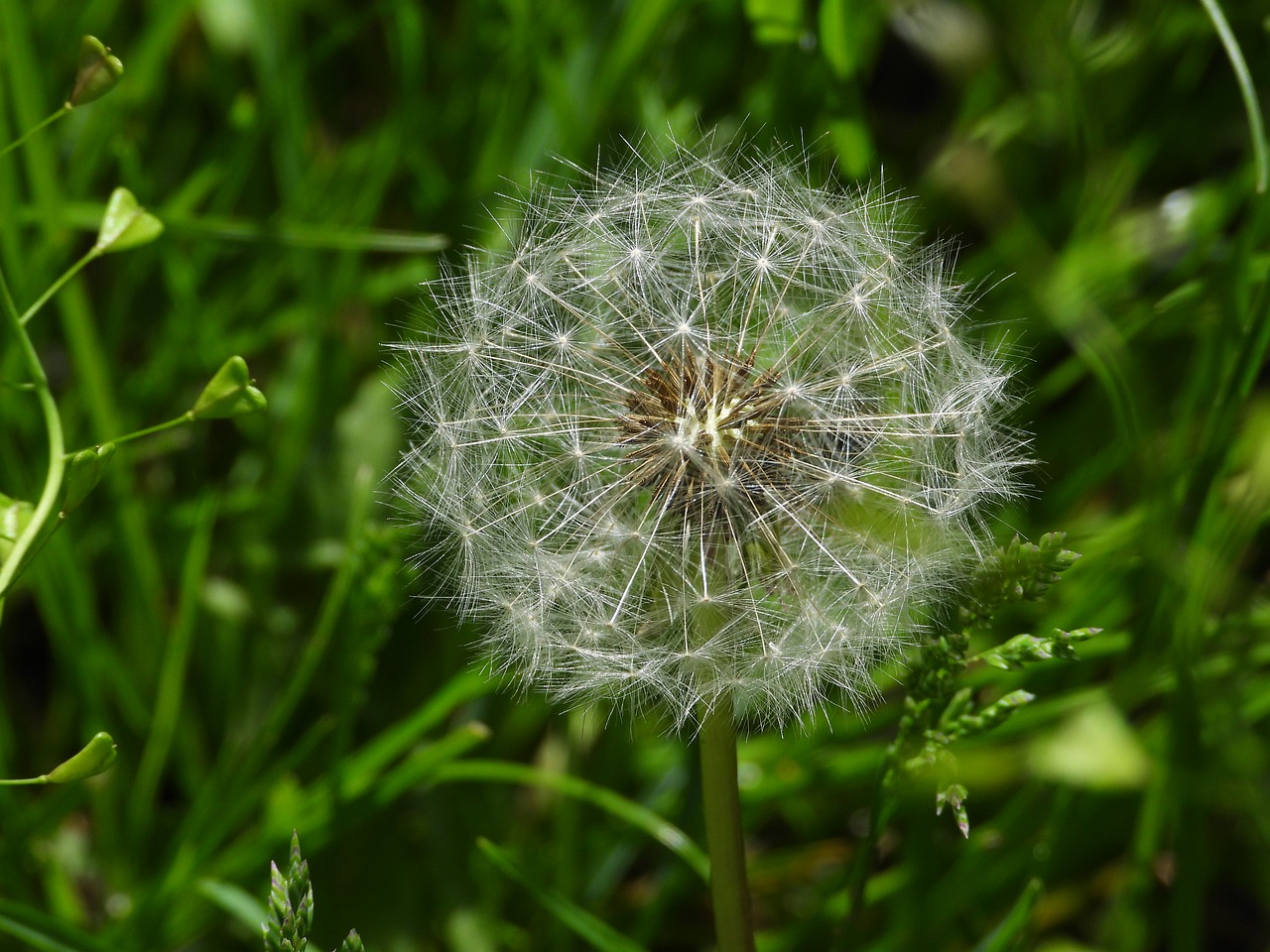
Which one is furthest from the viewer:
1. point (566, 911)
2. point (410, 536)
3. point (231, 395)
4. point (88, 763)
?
point (410, 536)

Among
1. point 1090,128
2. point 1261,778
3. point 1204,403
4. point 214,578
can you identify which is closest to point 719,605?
point 1261,778

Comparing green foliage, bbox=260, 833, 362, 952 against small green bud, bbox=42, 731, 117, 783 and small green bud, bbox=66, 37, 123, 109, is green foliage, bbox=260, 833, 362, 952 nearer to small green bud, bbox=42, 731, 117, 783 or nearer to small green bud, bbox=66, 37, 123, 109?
small green bud, bbox=42, 731, 117, 783

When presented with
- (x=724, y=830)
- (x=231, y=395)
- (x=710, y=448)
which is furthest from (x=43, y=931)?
(x=710, y=448)

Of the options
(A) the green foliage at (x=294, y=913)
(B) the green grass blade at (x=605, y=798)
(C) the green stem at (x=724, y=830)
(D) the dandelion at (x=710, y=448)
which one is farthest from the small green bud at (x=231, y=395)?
(B) the green grass blade at (x=605, y=798)

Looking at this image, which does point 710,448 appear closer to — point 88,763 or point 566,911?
point 566,911

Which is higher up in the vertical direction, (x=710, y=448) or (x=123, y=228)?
(x=123, y=228)

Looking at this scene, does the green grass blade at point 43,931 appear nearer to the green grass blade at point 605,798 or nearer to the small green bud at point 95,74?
the green grass blade at point 605,798

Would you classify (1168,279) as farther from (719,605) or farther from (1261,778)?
(719,605)

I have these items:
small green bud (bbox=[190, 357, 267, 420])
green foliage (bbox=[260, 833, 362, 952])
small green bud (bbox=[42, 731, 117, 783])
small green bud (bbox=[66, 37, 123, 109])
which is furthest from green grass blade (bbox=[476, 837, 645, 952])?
small green bud (bbox=[66, 37, 123, 109])
